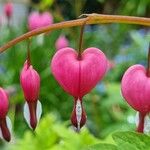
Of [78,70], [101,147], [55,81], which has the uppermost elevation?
[78,70]

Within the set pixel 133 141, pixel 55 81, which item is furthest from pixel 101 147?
pixel 55 81

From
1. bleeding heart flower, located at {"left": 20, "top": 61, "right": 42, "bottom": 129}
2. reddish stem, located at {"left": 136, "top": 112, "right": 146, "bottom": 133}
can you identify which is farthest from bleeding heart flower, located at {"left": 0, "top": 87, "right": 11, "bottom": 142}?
reddish stem, located at {"left": 136, "top": 112, "right": 146, "bottom": 133}

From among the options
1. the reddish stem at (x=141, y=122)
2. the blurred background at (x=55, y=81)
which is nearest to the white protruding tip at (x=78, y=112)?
the reddish stem at (x=141, y=122)

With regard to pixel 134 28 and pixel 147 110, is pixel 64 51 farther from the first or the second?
pixel 134 28

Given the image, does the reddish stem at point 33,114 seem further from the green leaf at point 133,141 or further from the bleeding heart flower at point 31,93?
the green leaf at point 133,141

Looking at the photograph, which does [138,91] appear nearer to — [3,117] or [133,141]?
[133,141]

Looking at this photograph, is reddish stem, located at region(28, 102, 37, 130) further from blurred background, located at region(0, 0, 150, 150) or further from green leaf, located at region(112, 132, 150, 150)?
blurred background, located at region(0, 0, 150, 150)
